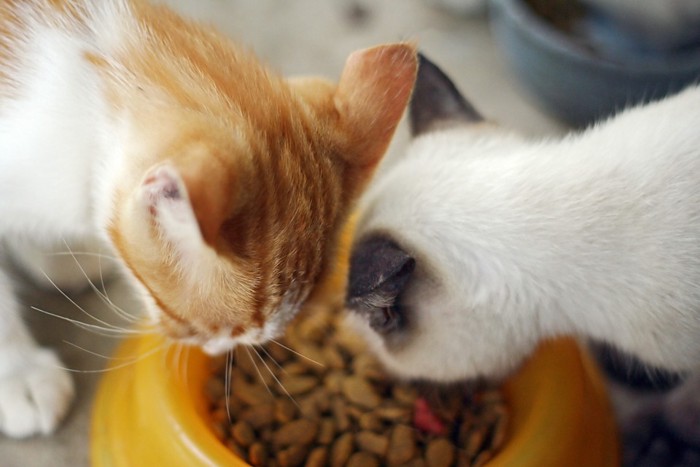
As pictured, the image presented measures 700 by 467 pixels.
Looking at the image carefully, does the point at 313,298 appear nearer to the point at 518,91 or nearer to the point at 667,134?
the point at 667,134

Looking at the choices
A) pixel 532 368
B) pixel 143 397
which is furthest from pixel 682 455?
pixel 143 397

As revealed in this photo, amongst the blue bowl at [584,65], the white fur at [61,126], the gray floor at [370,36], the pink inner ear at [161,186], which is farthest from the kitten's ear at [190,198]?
the blue bowl at [584,65]

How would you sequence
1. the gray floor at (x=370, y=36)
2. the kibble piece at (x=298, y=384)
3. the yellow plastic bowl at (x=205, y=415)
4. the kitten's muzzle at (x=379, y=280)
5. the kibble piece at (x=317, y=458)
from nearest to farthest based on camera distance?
1. the kitten's muzzle at (x=379, y=280)
2. the yellow plastic bowl at (x=205, y=415)
3. the kibble piece at (x=317, y=458)
4. the kibble piece at (x=298, y=384)
5. the gray floor at (x=370, y=36)

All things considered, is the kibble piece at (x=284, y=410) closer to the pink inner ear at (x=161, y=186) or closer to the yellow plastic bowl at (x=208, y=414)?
the yellow plastic bowl at (x=208, y=414)

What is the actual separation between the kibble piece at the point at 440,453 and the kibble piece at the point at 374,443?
0.24ft

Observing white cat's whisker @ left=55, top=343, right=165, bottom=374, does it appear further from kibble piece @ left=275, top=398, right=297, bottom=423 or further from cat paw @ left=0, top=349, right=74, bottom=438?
kibble piece @ left=275, top=398, right=297, bottom=423

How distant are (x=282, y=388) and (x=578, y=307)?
518mm

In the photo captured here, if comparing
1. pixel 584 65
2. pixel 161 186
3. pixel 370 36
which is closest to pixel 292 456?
pixel 161 186

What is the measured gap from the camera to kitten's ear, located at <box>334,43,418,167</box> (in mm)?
923

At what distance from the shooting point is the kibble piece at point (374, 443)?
3.86 ft

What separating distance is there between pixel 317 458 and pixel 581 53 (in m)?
1.10

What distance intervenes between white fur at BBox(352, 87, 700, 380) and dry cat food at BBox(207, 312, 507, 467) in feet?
0.63

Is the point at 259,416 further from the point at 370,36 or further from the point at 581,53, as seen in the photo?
the point at 370,36

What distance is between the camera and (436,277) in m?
0.99
